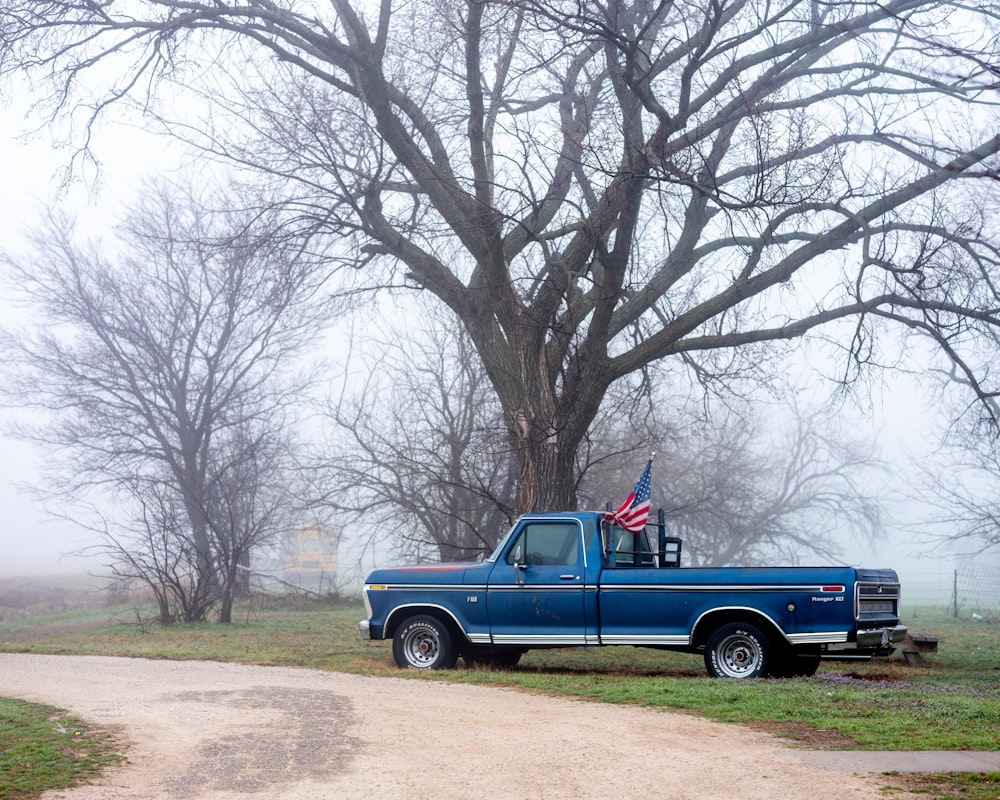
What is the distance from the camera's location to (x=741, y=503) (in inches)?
1751

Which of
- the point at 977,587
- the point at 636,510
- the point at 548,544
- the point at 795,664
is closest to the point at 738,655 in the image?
the point at 795,664

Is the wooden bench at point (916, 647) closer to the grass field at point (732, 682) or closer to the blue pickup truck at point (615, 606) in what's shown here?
the grass field at point (732, 682)

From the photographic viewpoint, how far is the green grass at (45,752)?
746cm

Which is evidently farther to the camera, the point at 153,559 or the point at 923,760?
the point at 153,559

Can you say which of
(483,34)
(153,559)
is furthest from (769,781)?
(153,559)

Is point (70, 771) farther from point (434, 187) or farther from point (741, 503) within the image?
point (741, 503)

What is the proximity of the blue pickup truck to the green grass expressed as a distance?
5042 millimetres

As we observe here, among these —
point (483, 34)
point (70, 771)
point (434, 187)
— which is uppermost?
point (483, 34)

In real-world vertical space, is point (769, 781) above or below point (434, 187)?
below

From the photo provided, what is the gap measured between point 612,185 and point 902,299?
194 inches

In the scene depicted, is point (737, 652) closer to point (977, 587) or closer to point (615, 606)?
point (615, 606)

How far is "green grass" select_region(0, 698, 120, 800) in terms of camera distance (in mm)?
7461

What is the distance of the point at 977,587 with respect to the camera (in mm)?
37938

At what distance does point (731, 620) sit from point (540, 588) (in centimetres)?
226
